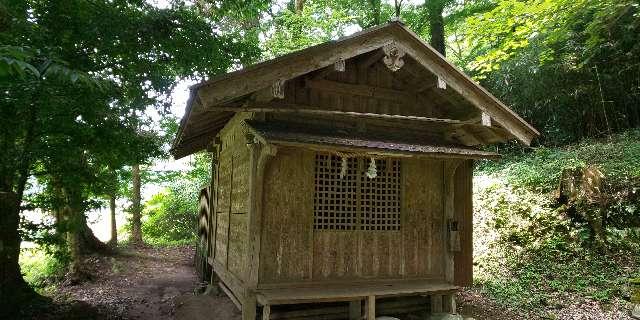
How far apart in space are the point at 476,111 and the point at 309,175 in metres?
3.42

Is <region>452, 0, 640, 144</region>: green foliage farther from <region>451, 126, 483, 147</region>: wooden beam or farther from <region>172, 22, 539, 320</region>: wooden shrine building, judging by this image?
<region>172, 22, 539, 320</region>: wooden shrine building

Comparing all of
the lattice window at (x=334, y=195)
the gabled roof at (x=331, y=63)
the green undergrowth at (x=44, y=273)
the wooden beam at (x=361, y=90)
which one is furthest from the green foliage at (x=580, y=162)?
the green undergrowth at (x=44, y=273)

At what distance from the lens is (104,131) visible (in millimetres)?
7664

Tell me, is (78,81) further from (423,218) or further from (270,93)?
(423,218)

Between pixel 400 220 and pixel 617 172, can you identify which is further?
pixel 617 172

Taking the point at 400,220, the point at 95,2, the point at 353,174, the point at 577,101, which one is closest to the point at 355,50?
the point at 353,174

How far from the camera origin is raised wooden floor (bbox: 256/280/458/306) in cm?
632

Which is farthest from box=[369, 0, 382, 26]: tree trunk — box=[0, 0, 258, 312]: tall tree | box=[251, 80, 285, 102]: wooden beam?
box=[251, 80, 285, 102]: wooden beam

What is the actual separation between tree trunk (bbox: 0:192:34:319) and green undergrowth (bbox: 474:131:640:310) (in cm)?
976

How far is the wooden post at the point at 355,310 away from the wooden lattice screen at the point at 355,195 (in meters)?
1.30

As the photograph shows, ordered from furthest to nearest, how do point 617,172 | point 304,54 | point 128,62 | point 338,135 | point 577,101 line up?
point 577,101 < point 617,172 < point 128,62 < point 338,135 < point 304,54

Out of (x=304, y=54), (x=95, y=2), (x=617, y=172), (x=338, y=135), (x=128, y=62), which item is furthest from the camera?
(x=617, y=172)

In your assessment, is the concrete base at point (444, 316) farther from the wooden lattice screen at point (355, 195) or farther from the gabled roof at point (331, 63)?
the gabled roof at point (331, 63)

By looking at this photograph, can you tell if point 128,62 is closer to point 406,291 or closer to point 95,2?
point 95,2
